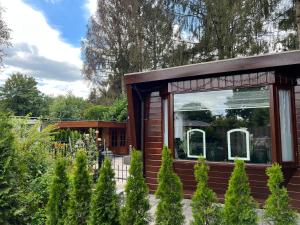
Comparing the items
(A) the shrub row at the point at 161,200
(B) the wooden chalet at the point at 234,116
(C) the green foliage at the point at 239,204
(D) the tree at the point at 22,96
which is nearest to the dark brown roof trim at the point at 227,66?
(B) the wooden chalet at the point at 234,116

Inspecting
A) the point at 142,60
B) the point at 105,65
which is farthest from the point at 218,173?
the point at 105,65

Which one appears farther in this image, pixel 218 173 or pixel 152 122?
pixel 152 122

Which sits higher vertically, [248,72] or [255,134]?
[248,72]

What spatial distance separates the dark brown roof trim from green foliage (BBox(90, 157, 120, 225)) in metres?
2.52

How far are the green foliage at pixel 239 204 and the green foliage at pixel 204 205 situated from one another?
0.10 m

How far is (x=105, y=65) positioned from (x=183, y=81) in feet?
49.4

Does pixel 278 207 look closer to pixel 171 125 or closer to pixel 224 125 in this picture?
pixel 224 125

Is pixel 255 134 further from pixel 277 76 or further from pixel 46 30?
pixel 46 30

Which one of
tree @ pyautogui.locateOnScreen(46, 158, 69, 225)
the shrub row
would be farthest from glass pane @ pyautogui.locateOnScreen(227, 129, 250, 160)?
tree @ pyautogui.locateOnScreen(46, 158, 69, 225)

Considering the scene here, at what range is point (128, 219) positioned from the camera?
8.75 ft

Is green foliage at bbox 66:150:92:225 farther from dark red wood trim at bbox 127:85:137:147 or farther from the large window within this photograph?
dark red wood trim at bbox 127:85:137:147

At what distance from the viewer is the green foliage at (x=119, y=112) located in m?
16.0

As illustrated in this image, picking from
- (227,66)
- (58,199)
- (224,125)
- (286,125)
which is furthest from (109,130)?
(58,199)

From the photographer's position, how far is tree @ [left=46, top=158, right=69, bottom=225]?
9.55ft
